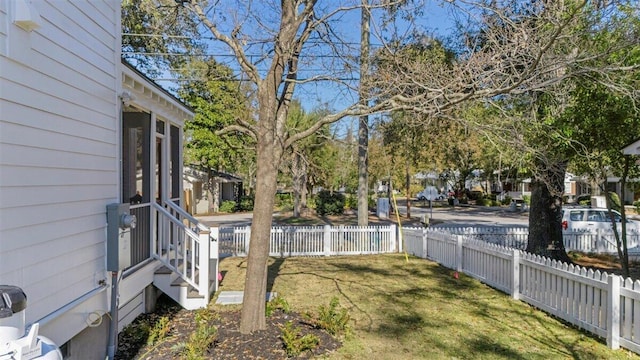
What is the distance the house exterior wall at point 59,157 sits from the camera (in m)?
3.04

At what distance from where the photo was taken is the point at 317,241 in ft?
42.9

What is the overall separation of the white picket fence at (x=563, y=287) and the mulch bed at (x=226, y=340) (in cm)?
340

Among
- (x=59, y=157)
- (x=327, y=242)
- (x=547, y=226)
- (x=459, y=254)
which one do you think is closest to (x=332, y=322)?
(x=59, y=157)

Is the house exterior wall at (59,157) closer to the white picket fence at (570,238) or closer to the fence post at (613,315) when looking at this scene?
the fence post at (613,315)

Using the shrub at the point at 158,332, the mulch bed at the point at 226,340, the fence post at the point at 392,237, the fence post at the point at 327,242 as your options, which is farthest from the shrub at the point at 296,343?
the fence post at the point at 392,237

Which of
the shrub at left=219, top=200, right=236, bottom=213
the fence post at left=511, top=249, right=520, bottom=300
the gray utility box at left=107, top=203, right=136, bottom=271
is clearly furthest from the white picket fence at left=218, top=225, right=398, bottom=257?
the shrub at left=219, top=200, right=236, bottom=213

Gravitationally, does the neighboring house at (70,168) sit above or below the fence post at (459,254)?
above

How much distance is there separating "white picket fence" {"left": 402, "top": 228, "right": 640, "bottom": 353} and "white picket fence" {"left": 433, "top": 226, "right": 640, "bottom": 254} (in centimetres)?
347

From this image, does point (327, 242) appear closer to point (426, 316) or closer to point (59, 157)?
Result: point (426, 316)

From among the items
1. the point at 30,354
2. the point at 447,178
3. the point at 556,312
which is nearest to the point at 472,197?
the point at 447,178

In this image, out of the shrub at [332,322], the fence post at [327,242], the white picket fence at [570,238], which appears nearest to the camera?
the shrub at [332,322]

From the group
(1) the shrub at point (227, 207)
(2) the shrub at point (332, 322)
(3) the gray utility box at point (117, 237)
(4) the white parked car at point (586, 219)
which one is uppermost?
(3) the gray utility box at point (117, 237)

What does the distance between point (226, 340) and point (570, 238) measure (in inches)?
496

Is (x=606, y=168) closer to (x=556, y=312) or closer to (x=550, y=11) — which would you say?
(x=556, y=312)
